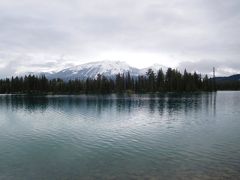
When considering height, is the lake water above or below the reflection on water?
below

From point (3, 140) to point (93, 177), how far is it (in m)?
24.1

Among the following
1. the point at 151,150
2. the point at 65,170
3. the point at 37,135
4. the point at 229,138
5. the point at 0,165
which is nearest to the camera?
the point at 65,170

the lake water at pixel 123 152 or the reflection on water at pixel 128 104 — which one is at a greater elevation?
the reflection on water at pixel 128 104

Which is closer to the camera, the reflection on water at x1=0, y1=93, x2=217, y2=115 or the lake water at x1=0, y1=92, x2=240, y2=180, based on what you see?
the lake water at x1=0, y1=92, x2=240, y2=180

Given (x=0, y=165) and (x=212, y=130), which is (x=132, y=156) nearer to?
(x=0, y=165)

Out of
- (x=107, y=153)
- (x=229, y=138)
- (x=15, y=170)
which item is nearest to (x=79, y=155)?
(x=107, y=153)

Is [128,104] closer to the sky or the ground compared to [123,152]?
closer to the sky

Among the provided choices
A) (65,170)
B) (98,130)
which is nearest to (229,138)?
(98,130)

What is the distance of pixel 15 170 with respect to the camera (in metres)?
26.9

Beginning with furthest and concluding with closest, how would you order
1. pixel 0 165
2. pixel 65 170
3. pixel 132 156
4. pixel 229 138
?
pixel 229 138
pixel 132 156
pixel 0 165
pixel 65 170

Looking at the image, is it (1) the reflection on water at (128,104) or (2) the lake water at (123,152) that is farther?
(1) the reflection on water at (128,104)

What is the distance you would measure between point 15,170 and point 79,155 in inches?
306

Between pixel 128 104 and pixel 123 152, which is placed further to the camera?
pixel 128 104

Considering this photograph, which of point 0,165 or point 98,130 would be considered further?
point 98,130
